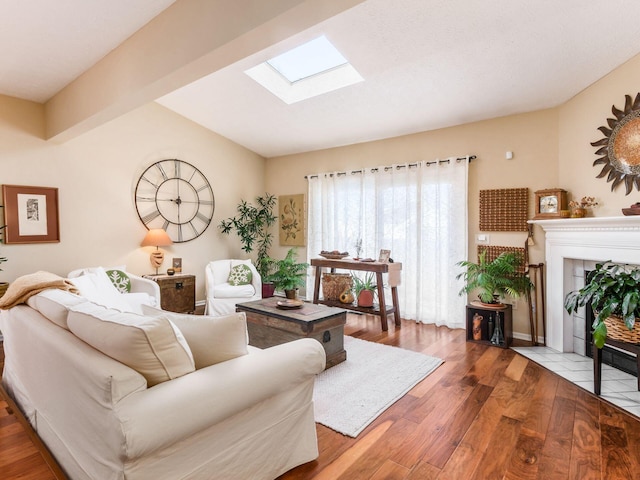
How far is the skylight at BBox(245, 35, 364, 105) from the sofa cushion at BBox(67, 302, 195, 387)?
10.8 feet

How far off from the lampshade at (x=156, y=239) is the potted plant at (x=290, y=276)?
1.75 meters

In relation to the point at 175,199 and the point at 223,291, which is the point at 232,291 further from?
the point at 175,199

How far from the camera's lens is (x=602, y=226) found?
3006mm

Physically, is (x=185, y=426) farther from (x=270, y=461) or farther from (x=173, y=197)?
(x=173, y=197)

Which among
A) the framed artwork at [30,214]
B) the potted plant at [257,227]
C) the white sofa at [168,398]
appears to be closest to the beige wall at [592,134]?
the white sofa at [168,398]

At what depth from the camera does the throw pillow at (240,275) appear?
497cm

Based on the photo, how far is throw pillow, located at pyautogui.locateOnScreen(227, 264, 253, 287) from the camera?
4.97 metres

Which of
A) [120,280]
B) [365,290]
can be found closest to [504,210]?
[365,290]

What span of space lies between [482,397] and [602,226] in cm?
181

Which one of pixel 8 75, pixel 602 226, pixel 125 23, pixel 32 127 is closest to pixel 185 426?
pixel 125 23

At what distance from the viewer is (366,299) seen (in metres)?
4.61

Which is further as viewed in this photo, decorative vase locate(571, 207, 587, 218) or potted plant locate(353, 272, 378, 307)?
potted plant locate(353, 272, 378, 307)

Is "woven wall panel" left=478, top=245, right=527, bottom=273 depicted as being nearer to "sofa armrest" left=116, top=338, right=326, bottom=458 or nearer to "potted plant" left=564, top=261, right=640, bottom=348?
"potted plant" left=564, top=261, right=640, bottom=348

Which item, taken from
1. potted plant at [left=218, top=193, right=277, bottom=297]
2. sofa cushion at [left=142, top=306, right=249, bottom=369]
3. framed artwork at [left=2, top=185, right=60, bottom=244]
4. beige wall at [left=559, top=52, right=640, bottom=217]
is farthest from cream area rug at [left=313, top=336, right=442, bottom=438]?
framed artwork at [left=2, top=185, right=60, bottom=244]
